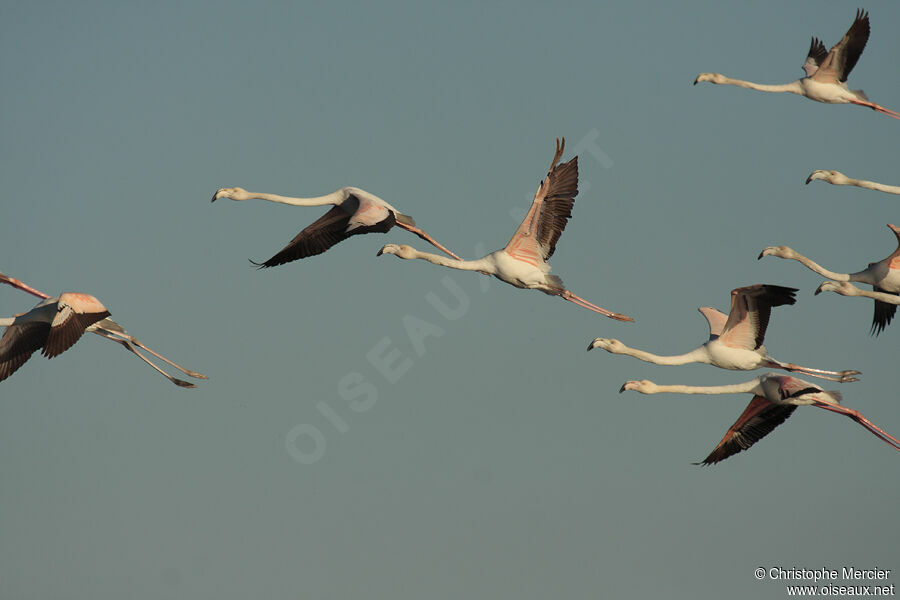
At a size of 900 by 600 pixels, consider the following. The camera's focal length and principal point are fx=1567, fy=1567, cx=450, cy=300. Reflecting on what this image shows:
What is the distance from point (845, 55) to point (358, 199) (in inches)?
459

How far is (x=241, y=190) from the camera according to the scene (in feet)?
110

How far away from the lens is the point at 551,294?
3162 cm

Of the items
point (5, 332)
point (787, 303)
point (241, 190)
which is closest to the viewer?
point (787, 303)

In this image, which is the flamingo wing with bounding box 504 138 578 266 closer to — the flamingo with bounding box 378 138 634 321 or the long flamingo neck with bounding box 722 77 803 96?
the flamingo with bounding box 378 138 634 321

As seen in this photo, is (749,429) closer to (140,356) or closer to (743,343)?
(743,343)

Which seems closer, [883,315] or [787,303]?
[787,303]

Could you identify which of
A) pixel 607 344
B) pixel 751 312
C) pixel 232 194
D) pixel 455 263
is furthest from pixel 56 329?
pixel 751 312

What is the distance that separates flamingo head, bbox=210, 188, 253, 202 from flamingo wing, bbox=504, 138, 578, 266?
6.15 m

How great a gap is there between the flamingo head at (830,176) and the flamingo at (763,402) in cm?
676

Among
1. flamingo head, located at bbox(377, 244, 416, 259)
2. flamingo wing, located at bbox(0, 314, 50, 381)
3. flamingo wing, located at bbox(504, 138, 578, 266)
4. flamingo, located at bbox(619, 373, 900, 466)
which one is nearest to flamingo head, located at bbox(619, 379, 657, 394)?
flamingo, located at bbox(619, 373, 900, 466)

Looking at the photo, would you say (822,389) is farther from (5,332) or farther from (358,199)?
(5,332)

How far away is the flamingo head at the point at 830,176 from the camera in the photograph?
35906 mm

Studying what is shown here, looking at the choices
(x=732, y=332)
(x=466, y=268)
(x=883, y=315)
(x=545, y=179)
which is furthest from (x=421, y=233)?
(x=883, y=315)

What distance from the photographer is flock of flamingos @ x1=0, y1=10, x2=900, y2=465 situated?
29750mm
